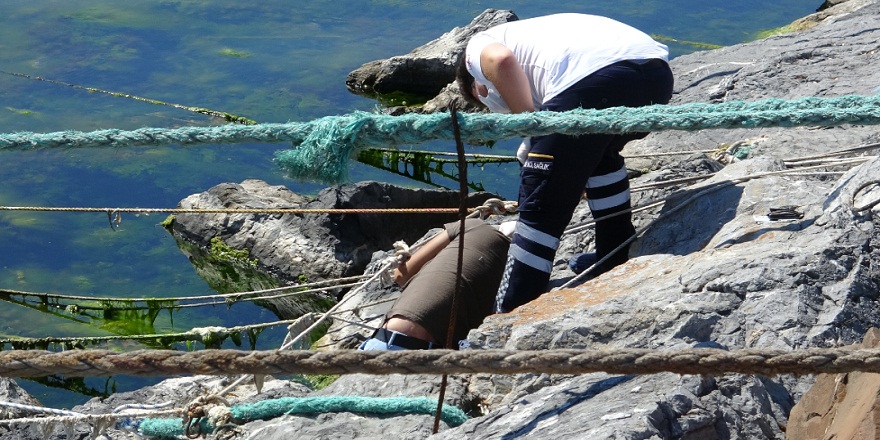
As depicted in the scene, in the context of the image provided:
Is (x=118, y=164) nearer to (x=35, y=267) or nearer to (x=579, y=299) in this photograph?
(x=35, y=267)

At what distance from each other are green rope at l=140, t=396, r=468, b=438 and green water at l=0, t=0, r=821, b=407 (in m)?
2.06

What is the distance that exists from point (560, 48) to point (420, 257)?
43.8 inches

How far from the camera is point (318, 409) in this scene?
2.76 meters

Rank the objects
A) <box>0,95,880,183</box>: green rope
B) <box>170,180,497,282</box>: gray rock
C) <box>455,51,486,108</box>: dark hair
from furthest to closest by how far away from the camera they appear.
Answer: <box>170,180,497,282</box>: gray rock, <box>455,51,486,108</box>: dark hair, <box>0,95,880,183</box>: green rope

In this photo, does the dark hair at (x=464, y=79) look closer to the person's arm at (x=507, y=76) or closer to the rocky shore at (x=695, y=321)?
the person's arm at (x=507, y=76)

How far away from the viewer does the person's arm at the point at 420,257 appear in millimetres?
3883

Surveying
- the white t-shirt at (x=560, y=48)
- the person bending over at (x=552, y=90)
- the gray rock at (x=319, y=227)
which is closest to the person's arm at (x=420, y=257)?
the person bending over at (x=552, y=90)

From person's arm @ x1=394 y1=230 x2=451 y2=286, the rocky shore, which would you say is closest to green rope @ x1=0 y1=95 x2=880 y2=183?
the rocky shore

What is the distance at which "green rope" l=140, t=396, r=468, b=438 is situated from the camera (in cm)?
264

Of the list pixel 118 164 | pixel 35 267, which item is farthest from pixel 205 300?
pixel 118 164

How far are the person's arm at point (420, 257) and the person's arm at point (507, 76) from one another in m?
0.81

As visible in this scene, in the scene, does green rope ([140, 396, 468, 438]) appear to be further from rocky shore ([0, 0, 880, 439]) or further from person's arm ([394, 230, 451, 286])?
person's arm ([394, 230, 451, 286])

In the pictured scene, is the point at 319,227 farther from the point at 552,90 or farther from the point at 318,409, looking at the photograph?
the point at 318,409

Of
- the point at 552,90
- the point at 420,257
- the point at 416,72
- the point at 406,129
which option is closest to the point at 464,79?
the point at 552,90
